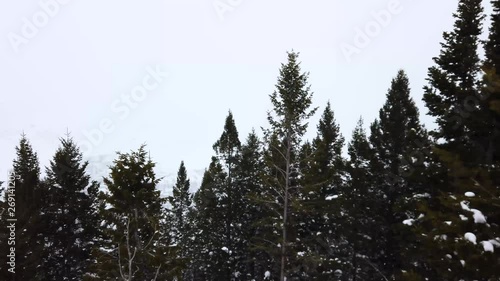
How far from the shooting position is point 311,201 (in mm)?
17641

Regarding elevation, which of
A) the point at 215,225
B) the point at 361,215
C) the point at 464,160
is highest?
the point at 215,225

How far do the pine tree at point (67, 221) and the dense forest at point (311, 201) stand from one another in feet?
0.24

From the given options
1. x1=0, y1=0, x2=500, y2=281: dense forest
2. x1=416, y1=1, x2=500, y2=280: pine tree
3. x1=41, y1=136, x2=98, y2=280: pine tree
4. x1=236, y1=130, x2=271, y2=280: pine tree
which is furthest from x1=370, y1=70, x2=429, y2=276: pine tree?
x1=41, y1=136, x2=98, y2=280: pine tree

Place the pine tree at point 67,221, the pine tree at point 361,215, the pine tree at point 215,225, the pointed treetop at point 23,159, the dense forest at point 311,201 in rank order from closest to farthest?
the dense forest at point 311,201
the pine tree at point 67,221
the pine tree at point 361,215
the pointed treetop at point 23,159
the pine tree at point 215,225

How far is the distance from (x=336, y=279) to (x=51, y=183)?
1922 cm

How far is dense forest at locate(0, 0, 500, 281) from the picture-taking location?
733 centimetres

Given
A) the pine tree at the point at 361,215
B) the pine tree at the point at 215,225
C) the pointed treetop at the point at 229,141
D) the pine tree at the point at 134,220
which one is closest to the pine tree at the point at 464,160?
the pine tree at the point at 361,215

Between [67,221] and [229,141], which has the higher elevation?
[229,141]

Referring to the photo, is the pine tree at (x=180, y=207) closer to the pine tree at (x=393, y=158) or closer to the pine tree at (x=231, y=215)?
the pine tree at (x=231, y=215)

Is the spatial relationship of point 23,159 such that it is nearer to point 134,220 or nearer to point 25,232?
point 25,232

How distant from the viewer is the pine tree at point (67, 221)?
20406mm

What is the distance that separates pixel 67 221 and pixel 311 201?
14131 mm

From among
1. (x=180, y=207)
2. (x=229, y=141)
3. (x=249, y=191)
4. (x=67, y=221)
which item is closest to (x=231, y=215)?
(x=249, y=191)

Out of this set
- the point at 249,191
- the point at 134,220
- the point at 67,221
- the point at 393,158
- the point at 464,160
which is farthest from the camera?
the point at 249,191
